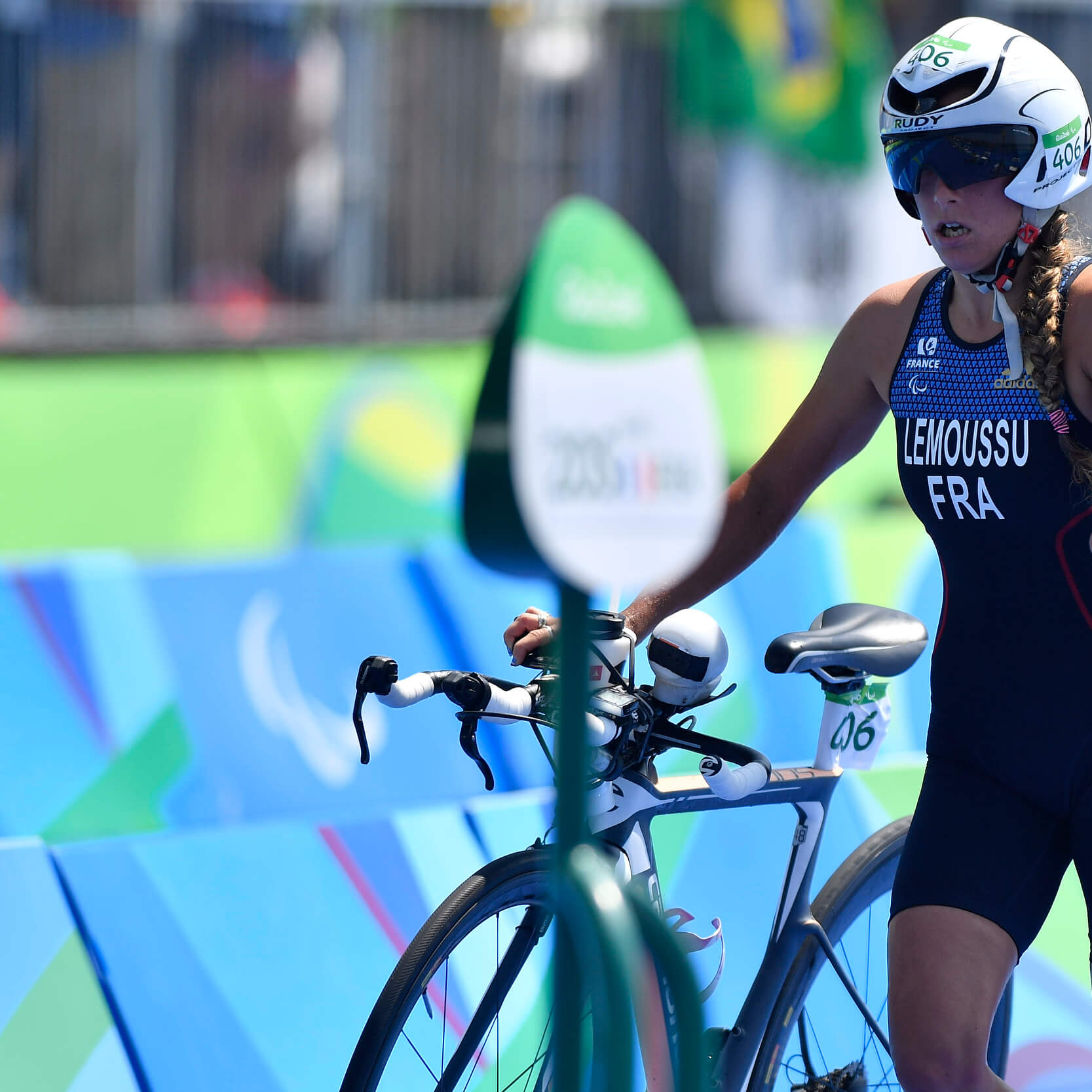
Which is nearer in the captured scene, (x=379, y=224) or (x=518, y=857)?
(x=518, y=857)

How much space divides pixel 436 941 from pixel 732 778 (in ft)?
1.72

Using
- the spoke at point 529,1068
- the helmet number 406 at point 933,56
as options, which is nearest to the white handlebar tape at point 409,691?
the spoke at point 529,1068

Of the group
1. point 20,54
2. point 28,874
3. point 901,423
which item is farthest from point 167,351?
point 901,423

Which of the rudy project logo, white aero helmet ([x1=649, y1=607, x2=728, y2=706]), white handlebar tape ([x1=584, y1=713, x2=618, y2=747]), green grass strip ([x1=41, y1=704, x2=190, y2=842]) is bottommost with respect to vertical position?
green grass strip ([x1=41, y1=704, x2=190, y2=842])

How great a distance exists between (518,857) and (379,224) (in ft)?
26.0

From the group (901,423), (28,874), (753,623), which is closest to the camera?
(901,423)

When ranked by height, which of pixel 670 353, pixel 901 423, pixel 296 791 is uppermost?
pixel 670 353

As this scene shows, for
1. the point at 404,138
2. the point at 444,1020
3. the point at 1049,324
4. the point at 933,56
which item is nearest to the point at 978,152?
the point at 933,56

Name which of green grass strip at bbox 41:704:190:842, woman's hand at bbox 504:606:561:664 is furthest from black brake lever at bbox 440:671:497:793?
green grass strip at bbox 41:704:190:842

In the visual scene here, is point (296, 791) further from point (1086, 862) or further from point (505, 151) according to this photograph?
point (505, 151)

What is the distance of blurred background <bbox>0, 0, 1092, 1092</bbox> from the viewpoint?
3418 millimetres

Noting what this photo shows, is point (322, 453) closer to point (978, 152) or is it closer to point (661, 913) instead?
point (661, 913)

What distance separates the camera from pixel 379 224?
402 inches

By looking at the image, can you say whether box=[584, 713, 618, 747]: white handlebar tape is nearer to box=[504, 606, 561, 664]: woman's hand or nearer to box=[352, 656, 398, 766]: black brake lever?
box=[504, 606, 561, 664]: woman's hand
